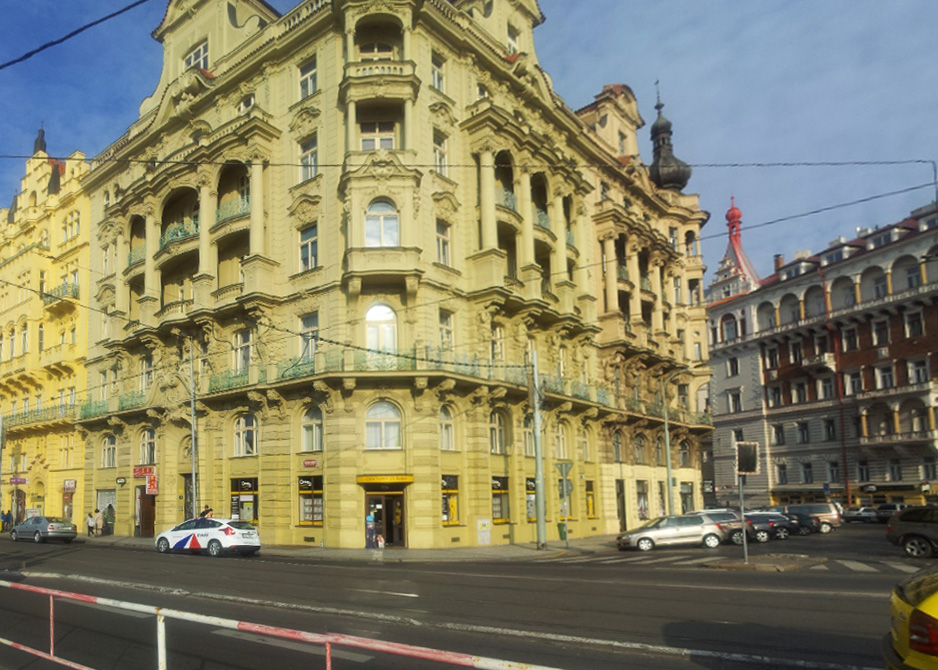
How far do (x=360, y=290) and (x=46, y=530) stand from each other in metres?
19.9

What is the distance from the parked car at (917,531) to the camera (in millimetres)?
24078

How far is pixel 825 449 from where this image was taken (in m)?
66.4

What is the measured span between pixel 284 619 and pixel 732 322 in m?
73.4

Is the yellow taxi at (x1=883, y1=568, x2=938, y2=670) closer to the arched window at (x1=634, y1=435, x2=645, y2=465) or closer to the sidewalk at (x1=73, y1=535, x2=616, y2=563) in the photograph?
A: the sidewalk at (x1=73, y1=535, x2=616, y2=563)

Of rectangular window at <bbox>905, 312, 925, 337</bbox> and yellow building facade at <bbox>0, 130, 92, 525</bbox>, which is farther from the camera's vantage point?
rectangular window at <bbox>905, 312, 925, 337</bbox>

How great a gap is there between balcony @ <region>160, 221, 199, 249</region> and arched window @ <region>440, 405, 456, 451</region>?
16147mm

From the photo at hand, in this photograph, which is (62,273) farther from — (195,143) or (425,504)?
(425,504)

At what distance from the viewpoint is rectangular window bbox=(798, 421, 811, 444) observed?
68.4m

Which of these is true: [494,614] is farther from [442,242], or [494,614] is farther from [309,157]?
[309,157]

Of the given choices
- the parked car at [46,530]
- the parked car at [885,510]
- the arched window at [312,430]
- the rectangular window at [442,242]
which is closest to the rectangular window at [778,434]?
the parked car at [885,510]

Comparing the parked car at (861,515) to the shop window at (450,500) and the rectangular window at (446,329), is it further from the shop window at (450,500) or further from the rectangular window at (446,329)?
the rectangular window at (446,329)

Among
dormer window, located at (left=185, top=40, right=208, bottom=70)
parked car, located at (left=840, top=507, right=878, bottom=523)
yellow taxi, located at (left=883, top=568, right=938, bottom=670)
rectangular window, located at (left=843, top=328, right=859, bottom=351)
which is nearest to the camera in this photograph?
yellow taxi, located at (left=883, top=568, right=938, bottom=670)

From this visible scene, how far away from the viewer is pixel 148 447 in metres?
41.0

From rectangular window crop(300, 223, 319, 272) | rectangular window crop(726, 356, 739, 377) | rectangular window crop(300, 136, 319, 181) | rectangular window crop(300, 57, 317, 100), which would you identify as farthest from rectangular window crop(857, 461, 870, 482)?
rectangular window crop(300, 57, 317, 100)
